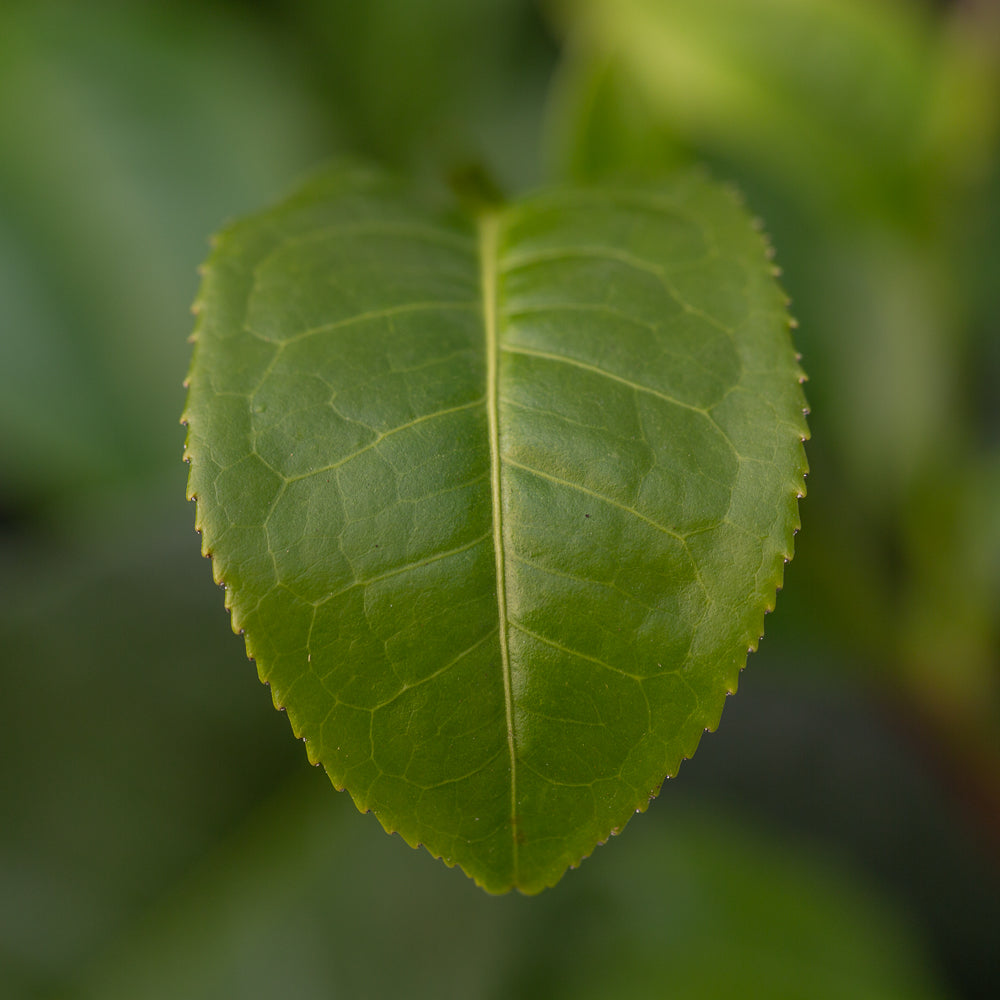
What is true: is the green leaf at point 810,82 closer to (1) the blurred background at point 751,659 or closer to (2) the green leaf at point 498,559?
(1) the blurred background at point 751,659

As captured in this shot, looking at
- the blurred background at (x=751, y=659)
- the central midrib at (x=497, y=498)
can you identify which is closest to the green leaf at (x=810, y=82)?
the blurred background at (x=751, y=659)

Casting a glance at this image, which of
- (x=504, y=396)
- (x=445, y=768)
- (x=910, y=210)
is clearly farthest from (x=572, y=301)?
(x=910, y=210)

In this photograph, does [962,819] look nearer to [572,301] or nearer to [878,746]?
[878,746]

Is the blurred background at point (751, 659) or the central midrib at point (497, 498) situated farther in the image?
the blurred background at point (751, 659)

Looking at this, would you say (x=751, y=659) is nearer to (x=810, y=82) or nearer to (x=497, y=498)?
(x=810, y=82)

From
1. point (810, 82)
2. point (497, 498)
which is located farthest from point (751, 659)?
point (497, 498)

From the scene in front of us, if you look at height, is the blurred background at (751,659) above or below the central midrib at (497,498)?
below

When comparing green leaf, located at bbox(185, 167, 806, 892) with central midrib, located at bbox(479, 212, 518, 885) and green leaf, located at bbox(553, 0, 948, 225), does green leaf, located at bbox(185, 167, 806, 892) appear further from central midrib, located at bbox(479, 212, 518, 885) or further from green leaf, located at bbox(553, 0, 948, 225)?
green leaf, located at bbox(553, 0, 948, 225)
